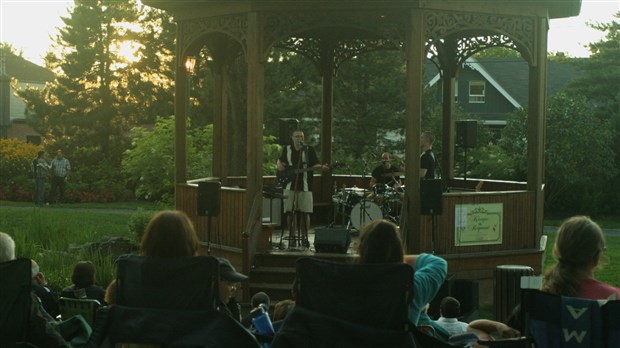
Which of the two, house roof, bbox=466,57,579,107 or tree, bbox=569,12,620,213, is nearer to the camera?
tree, bbox=569,12,620,213

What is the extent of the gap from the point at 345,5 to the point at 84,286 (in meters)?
7.58

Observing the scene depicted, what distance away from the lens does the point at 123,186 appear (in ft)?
124

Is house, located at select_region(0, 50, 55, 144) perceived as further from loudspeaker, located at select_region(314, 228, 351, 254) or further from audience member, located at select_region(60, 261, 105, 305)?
audience member, located at select_region(60, 261, 105, 305)

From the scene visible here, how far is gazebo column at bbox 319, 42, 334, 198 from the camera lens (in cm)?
1969

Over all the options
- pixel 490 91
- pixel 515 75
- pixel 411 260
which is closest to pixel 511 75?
pixel 515 75

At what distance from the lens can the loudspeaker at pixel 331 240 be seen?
14156 mm

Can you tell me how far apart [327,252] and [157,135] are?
49.2 ft

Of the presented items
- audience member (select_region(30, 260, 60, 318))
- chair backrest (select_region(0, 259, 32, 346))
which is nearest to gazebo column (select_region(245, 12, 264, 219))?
audience member (select_region(30, 260, 60, 318))

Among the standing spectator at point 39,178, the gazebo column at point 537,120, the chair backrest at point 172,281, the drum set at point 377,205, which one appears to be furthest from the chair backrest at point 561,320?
the standing spectator at point 39,178

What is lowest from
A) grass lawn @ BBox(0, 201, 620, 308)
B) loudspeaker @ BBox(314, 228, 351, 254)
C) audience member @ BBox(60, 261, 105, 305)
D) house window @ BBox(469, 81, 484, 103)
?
grass lawn @ BBox(0, 201, 620, 308)

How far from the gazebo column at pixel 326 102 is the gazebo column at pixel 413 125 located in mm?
5347

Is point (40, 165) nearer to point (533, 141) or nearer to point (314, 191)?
point (314, 191)

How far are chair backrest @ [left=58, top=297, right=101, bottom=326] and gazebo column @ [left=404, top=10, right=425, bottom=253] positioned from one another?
8046mm

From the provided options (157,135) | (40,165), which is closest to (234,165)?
(157,135)
